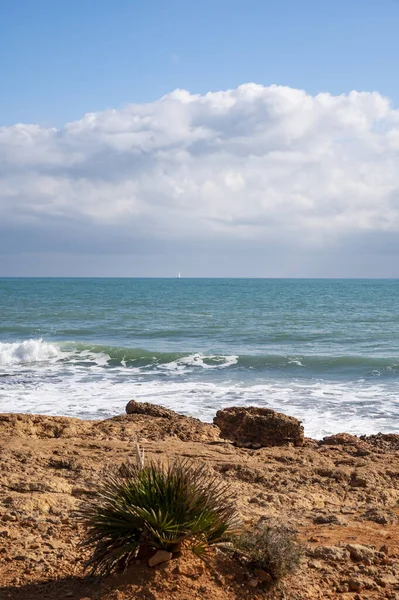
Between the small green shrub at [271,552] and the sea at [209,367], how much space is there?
8.56 meters

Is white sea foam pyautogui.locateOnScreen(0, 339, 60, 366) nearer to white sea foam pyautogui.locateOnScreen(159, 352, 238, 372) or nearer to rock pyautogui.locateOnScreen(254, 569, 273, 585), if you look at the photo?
white sea foam pyautogui.locateOnScreen(159, 352, 238, 372)

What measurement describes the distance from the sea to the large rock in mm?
2377

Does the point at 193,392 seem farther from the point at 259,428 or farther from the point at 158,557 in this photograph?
the point at 158,557

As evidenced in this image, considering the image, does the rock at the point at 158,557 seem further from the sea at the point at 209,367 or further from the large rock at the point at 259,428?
the sea at the point at 209,367

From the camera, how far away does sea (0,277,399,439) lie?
15570 millimetres

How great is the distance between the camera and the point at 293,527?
6.19m

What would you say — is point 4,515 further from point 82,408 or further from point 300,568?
point 82,408

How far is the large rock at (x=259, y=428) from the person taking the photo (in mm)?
10742

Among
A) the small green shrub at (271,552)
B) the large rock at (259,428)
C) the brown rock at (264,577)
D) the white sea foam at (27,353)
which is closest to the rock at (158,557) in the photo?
the small green shrub at (271,552)

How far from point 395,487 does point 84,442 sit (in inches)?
181

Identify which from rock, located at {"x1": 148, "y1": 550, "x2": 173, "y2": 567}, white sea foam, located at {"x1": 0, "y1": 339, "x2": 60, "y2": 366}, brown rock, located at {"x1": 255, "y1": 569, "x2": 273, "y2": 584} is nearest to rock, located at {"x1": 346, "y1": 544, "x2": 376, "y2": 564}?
brown rock, located at {"x1": 255, "y1": 569, "x2": 273, "y2": 584}

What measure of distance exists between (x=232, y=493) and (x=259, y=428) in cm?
610

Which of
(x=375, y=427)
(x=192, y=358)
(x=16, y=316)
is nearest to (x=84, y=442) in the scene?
(x=375, y=427)

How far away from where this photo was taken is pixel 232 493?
4895mm
